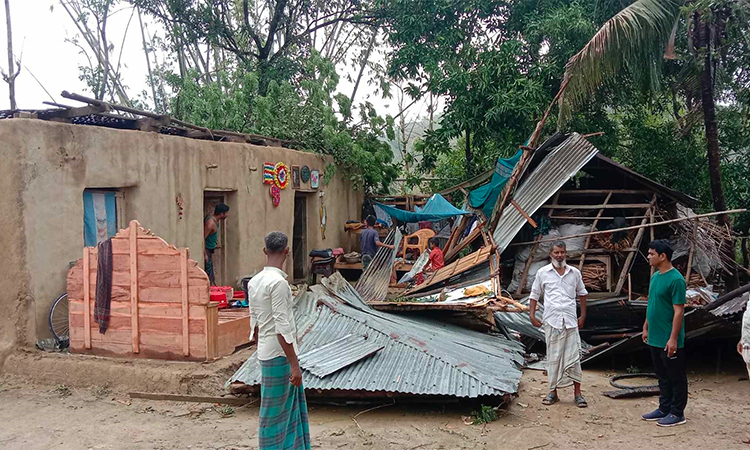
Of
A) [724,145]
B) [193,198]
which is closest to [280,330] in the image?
[193,198]

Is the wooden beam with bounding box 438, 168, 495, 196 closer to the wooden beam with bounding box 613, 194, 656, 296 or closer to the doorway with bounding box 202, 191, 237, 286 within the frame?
the wooden beam with bounding box 613, 194, 656, 296

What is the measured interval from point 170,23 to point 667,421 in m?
16.1

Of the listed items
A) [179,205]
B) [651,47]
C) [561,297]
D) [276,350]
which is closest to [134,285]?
[179,205]

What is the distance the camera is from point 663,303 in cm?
524

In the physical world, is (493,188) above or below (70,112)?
below

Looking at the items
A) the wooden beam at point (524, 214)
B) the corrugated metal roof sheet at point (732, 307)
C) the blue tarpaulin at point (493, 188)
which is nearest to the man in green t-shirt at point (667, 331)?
the corrugated metal roof sheet at point (732, 307)

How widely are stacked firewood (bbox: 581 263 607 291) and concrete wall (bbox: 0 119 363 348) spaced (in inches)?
218

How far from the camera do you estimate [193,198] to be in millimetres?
8992

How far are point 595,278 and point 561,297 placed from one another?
491 centimetres

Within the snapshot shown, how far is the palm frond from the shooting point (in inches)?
383

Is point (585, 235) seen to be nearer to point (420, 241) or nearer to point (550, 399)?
point (420, 241)

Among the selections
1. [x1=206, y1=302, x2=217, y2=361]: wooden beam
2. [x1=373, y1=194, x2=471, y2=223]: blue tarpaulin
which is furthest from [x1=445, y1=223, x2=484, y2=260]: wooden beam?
[x1=206, y1=302, x2=217, y2=361]: wooden beam

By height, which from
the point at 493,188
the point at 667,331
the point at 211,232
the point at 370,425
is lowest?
the point at 370,425

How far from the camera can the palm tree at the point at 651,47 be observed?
9711 millimetres
